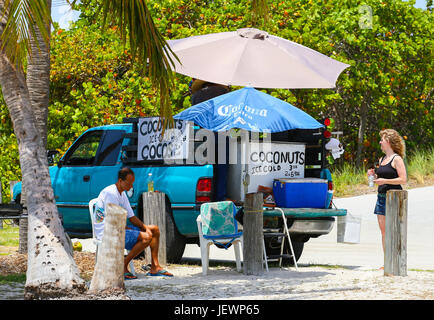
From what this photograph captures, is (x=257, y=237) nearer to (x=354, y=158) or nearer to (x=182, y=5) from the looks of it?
(x=182, y=5)

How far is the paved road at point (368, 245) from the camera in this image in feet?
39.9

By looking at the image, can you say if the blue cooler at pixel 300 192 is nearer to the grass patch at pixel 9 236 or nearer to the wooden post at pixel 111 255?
the wooden post at pixel 111 255

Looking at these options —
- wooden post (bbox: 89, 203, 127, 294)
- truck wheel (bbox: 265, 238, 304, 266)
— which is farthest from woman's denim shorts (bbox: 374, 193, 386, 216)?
wooden post (bbox: 89, 203, 127, 294)

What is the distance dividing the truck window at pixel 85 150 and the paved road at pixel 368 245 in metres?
2.39

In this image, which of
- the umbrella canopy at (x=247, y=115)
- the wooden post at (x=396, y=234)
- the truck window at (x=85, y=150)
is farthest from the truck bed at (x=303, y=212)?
the truck window at (x=85, y=150)

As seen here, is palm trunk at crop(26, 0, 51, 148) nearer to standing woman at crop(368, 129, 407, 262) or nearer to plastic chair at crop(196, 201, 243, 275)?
plastic chair at crop(196, 201, 243, 275)

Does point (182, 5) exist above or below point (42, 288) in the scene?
above

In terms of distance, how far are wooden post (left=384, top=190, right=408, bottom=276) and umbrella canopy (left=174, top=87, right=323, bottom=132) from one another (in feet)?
4.85

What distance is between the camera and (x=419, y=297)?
8.03 meters

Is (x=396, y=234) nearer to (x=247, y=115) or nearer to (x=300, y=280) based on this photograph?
(x=300, y=280)

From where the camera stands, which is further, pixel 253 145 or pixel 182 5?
pixel 182 5

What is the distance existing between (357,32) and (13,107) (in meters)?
14.7

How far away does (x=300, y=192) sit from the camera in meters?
10.7

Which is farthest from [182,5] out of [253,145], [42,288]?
[42,288]
